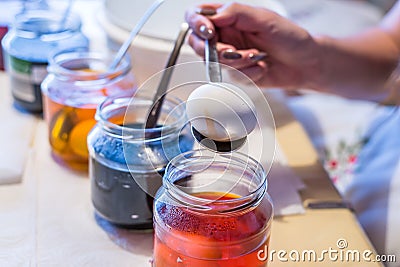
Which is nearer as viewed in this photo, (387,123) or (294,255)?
(294,255)

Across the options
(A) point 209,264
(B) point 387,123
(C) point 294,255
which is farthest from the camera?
(B) point 387,123

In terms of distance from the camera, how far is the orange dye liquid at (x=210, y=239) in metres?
0.52

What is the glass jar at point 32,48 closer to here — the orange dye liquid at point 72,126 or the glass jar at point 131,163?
A: the orange dye liquid at point 72,126

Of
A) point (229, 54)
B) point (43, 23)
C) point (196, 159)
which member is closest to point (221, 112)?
point (196, 159)

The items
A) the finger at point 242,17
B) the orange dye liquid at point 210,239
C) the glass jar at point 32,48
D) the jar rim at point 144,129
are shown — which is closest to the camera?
the orange dye liquid at point 210,239

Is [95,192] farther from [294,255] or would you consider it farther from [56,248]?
[294,255]

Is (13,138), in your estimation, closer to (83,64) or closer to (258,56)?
(83,64)

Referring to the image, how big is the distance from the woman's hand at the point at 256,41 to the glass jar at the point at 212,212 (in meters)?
0.18

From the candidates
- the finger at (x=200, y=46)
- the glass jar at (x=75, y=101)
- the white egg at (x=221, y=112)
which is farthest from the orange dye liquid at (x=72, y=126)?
the white egg at (x=221, y=112)

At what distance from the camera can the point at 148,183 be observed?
0.61 m

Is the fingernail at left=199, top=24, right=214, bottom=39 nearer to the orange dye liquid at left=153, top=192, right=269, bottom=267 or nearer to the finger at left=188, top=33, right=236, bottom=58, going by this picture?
the finger at left=188, top=33, right=236, bottom=58

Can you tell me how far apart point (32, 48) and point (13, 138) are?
Answer: 0.14 metres

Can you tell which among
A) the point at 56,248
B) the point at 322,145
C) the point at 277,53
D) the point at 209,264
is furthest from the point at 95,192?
the point at 322,145

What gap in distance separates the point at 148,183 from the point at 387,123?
19.1 inches
